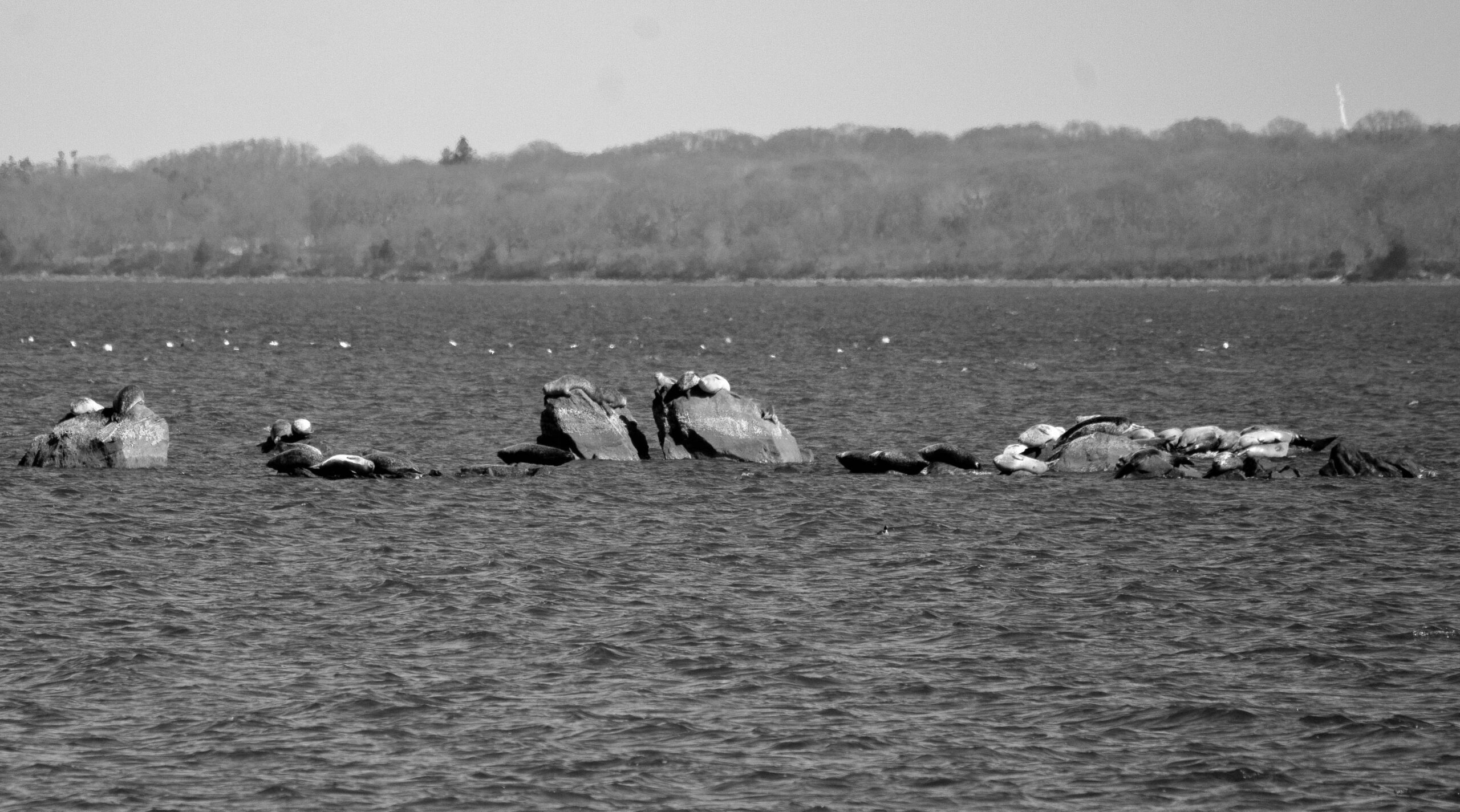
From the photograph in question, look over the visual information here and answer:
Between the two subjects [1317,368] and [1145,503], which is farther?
[1317,368]

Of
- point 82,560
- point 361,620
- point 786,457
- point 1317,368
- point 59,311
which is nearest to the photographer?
point 361,620

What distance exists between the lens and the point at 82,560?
1033 inches

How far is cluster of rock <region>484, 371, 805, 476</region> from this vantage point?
3897 cm

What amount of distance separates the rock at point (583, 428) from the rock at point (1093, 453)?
9.07m

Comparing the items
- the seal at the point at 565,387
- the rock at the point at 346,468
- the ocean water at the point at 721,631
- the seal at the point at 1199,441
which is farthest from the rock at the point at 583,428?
the seal at the point at 1199,441

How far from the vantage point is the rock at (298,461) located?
36.2 meters

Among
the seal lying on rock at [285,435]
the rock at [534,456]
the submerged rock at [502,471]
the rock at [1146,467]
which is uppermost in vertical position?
the seal lying on rock at [285,435]

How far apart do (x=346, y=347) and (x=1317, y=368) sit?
39993mm

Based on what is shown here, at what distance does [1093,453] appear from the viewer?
37688mm

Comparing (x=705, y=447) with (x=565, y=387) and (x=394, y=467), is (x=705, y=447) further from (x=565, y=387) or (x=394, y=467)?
(x=394, y=467)

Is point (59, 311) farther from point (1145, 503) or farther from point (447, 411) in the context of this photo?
point (1145, 503)

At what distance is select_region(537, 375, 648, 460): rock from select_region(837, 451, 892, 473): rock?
4.79 meters

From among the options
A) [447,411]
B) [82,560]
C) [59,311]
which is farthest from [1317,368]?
[59,311]

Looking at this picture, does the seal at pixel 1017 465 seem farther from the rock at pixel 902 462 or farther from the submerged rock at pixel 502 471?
the submerged rock at pixel 502 471
